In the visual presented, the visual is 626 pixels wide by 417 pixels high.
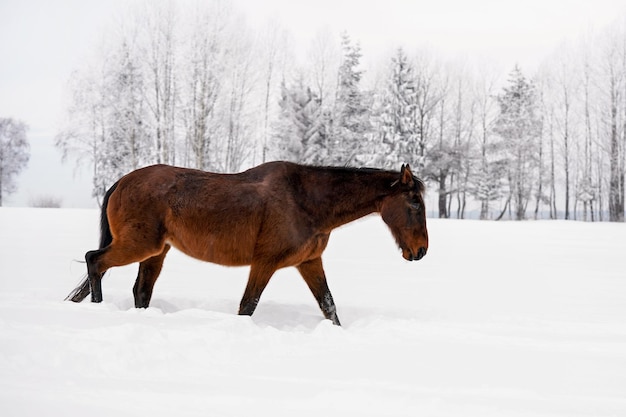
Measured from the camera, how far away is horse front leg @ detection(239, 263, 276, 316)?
454 centimetres

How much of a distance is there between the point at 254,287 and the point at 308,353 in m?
1.33

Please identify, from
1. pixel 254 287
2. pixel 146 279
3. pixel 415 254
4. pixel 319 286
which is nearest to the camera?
pixel 254 287

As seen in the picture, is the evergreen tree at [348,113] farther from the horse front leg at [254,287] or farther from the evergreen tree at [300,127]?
the horse front leg at [254,287]

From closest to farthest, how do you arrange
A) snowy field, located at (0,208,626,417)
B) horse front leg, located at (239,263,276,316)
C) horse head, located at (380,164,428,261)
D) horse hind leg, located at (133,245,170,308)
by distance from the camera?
snowy field, located at (0,208,626,417) → horse front leg, located at (239,263,276,316) → horse head, located at (380,164,428,261) → horse hind leg, located at (133,245,170,308)

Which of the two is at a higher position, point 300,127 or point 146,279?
point 300,127

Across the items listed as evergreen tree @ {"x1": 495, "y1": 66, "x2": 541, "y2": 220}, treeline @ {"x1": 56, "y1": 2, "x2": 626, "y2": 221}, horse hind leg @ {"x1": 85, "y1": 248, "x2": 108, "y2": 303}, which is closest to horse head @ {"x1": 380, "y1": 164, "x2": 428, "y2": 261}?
horse hind leg @ {"x1": 85, "y1": 248, "x2": 108, "y2": 303}

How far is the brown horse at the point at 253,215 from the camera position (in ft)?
15.3

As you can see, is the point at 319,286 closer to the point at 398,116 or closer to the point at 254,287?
the point at 254,287

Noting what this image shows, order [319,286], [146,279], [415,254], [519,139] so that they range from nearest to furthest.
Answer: [415,254]
[319,286]
[146,279]
[519,139]

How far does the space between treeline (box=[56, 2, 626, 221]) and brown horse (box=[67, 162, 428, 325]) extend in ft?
57.7

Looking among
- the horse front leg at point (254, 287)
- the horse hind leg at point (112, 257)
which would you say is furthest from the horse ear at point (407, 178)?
the horse hind leg at point (112, 257)

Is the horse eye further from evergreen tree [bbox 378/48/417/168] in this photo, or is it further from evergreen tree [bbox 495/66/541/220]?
evergreen tree [bbox 495/66/541/220]

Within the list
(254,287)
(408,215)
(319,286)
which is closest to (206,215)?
(254,287)

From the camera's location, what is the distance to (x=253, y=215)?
4660mm
